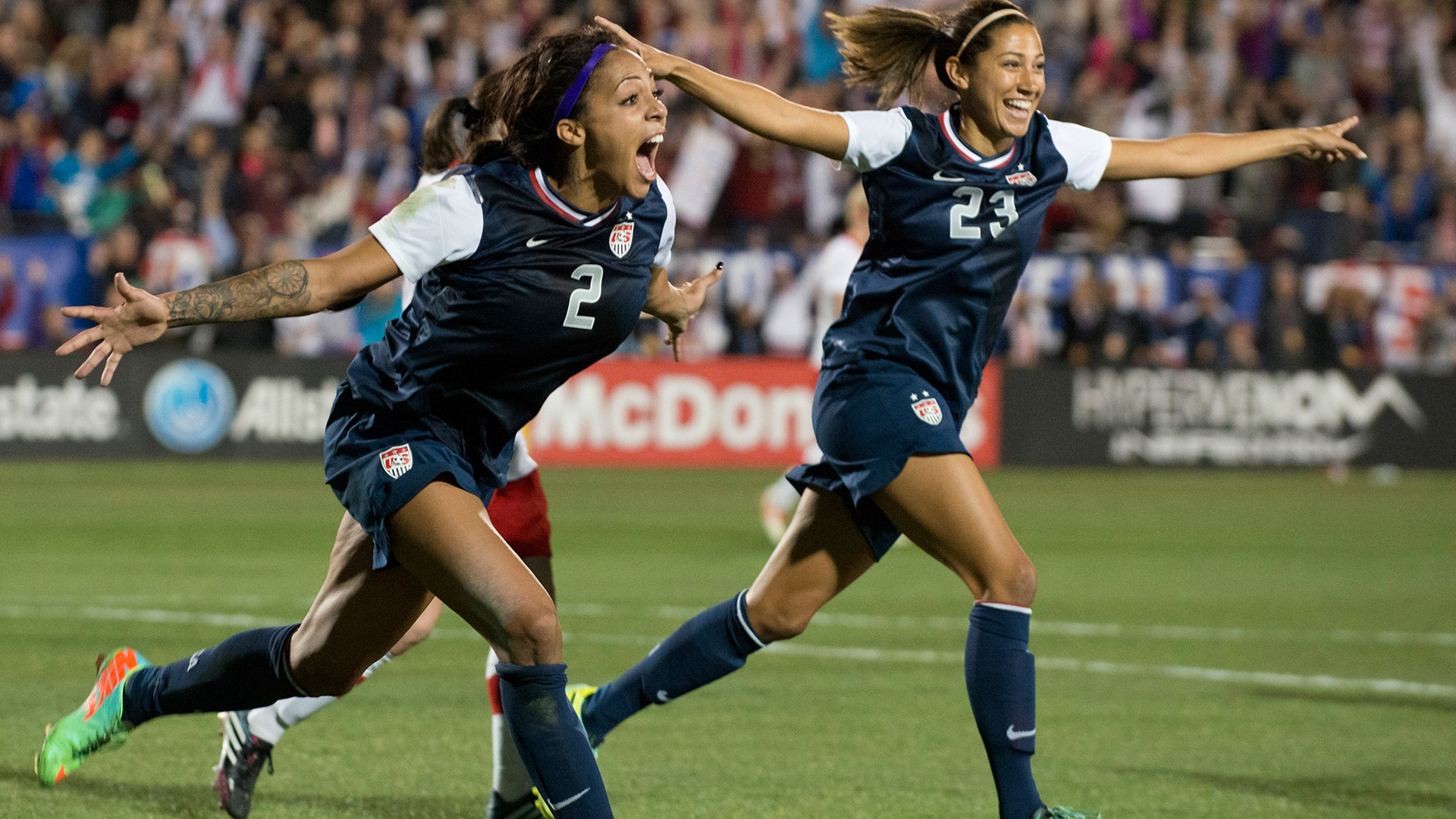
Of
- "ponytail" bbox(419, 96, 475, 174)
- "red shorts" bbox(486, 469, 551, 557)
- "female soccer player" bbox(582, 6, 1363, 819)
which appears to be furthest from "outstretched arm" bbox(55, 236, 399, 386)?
"ponytail" bbox(419, 96, 475, 174)

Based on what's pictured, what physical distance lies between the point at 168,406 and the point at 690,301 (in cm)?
1375

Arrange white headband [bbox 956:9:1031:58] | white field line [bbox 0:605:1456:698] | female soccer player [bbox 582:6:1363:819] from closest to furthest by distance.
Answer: female soccer player [bbox 582:6:1363:819]
white headband [bbox 956:9:1031:58]
white field line [bbox 0:605:1456:698]

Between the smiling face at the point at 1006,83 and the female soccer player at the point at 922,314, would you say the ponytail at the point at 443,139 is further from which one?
the smiling face at the point at 1006,83

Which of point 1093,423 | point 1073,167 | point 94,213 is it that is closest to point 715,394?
point 1093,423

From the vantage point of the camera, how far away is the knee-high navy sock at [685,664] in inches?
209

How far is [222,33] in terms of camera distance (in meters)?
20.6

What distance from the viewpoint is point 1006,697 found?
4680 mm

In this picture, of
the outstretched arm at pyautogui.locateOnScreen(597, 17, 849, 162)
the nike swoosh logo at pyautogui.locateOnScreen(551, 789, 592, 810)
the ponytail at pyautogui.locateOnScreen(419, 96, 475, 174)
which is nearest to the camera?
the nike swoosh logo at pyautogui.locateOnScreen(551, 789, 592, 810)

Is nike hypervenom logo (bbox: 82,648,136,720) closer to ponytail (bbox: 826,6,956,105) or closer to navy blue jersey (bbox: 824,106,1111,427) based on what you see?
navy blue jersey (bbox: 824,106,1111,427)

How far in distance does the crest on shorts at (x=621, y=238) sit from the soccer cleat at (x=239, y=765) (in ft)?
5.96

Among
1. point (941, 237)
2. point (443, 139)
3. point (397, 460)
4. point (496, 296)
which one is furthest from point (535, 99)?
point (443, 139)

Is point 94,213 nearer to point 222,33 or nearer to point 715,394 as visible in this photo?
point 222,33

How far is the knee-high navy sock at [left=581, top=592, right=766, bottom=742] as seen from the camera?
5320 millimetres

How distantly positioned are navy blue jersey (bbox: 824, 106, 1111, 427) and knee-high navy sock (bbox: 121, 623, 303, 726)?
5.98ft
